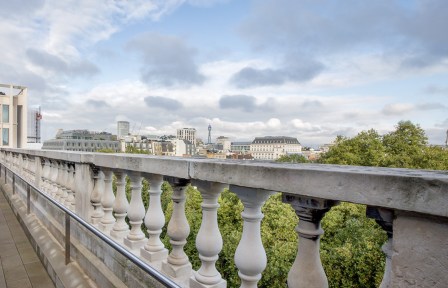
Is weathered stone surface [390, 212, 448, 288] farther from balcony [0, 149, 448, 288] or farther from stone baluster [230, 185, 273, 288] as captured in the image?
stone baluster [230, 185, 273, 288]

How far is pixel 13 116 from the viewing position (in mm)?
35469

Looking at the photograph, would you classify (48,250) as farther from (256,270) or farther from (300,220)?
(300,220)

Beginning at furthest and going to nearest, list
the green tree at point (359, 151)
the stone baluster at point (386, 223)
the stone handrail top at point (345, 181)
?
1. the green tree at point (359, 151)
2. the stone baluster at point (386, 223)
3. the stone handrail top at point (345, 181)

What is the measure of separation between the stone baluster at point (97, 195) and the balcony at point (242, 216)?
0.04ft

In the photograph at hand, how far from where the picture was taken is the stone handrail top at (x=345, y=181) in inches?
43.4

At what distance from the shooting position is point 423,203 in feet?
3.65

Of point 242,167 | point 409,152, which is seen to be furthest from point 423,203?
point 409,152

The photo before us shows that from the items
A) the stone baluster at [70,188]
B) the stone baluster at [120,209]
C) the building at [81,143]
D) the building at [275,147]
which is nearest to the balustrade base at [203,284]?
the stone baluster at [120,209]

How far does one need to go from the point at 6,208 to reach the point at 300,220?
27.5ft

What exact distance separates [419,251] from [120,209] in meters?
2.71

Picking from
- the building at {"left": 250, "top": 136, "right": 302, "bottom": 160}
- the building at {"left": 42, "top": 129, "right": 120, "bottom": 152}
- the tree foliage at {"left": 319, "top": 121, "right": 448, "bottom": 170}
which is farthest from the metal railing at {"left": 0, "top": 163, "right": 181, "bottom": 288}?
the building at {"left": 250, "top": 136, "right": 302, "bottom": 160}

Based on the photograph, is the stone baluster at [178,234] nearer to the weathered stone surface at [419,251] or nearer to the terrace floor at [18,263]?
the weathered stone surface at [419,251]

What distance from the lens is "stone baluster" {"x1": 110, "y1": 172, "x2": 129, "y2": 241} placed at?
3.21m

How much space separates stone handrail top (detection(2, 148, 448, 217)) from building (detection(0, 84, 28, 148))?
38698 mm
